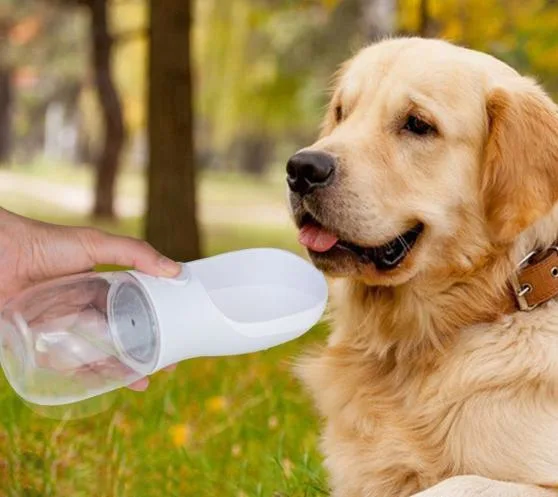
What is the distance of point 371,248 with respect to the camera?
3.28 m

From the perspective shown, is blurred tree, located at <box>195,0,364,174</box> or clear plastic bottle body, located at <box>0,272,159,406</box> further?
blurred tree, located at <box>195,0,364,174</box>

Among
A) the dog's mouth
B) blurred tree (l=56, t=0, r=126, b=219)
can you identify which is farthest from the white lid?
blurred tree (l=56, t=0, r=126, b=219)

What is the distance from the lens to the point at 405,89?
11.0ft

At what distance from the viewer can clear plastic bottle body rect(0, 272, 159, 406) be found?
3473mm

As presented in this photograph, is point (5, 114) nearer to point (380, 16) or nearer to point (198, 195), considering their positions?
point (380, 16)

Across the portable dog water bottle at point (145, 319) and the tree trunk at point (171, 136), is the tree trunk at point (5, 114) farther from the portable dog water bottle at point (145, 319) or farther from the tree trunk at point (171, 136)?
the portable dog water bottle at point (145, 319)

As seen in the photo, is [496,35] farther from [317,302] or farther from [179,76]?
[317,302]

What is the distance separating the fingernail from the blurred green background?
0.87 m

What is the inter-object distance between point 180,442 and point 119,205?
25.8 metres

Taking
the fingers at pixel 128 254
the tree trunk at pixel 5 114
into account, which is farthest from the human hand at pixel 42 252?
the tree trunk at pixel 5 114

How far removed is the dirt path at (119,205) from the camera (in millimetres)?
26750

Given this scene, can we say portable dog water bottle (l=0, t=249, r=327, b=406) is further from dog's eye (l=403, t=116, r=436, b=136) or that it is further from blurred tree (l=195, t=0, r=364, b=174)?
blurred tree (l=195, t=0, r=364, b=174)

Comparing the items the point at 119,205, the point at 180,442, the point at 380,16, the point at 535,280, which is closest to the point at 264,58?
the point at 119,205

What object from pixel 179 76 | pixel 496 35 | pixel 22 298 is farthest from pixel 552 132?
pixel 496 35
